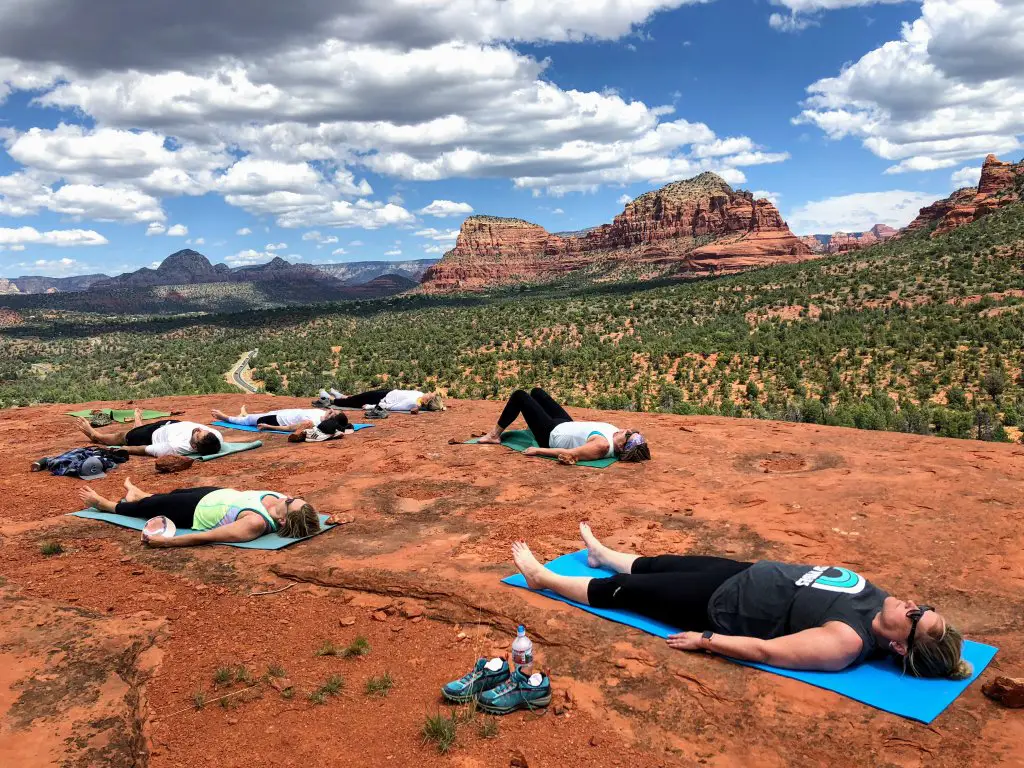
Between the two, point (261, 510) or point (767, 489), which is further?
point (767, 489)

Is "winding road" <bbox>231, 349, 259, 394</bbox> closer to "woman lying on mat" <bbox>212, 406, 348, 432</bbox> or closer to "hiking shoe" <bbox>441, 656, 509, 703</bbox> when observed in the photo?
"woman lying on mat" <bbox>212, 406, 348, 432</bbox>

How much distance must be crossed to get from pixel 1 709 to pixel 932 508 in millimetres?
7960

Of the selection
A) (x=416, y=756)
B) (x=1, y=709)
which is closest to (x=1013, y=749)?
(x=416, y=756)

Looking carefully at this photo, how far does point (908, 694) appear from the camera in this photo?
12.1ft

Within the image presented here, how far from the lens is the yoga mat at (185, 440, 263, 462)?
398 inches

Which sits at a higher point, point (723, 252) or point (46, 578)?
point (723, 252)

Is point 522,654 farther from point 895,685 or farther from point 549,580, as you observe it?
point 895,685

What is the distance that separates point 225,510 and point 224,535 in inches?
10.3

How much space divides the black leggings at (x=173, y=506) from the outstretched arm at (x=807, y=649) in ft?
17.6

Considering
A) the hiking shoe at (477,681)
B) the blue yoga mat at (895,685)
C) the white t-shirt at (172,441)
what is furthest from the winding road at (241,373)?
the blue yoga mat at (895,685)

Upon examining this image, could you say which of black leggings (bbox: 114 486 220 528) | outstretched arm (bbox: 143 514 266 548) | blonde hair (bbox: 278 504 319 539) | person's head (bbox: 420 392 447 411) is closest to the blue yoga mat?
blonde hair (bbox: 278 504 319 539)

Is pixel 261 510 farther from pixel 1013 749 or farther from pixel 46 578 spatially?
pixel 1013 749

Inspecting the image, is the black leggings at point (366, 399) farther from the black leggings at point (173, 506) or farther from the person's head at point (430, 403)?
the black leggings at point (173, 506)

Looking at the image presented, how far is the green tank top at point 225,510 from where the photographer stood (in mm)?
6398
